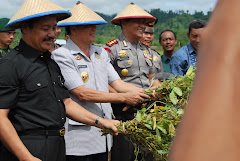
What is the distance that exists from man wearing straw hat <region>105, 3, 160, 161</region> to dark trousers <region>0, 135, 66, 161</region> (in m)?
1.41

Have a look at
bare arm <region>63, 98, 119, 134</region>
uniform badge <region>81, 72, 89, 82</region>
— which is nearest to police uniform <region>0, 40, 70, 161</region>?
bare arm <region>63, 98, 119, 134</region>

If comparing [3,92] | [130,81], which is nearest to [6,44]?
[130,81]

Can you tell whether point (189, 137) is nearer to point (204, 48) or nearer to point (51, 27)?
point (204, 48)

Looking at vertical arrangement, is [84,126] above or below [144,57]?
below

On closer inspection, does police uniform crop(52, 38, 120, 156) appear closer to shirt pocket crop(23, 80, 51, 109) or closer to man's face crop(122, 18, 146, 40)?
shirt pocket crop(23, 80, 51, 109)

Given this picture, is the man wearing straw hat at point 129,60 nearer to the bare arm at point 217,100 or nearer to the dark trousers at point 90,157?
the dark trousers at point 90,157

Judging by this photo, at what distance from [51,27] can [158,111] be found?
103cm

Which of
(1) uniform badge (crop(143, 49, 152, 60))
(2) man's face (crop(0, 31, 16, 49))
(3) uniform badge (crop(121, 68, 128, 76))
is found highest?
(2) man's face (crop(0, 31, 16, 49))

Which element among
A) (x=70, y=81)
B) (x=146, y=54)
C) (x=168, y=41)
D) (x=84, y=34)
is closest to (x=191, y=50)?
(x=146, y=54)

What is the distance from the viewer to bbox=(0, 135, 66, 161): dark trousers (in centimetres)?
218

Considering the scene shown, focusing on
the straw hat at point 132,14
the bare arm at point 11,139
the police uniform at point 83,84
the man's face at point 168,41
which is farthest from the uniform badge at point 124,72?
the man's face at point 168,41

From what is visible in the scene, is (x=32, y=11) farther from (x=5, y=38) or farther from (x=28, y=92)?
(x=5, y=38)

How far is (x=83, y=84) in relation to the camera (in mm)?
3055

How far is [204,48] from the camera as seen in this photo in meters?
0.26
